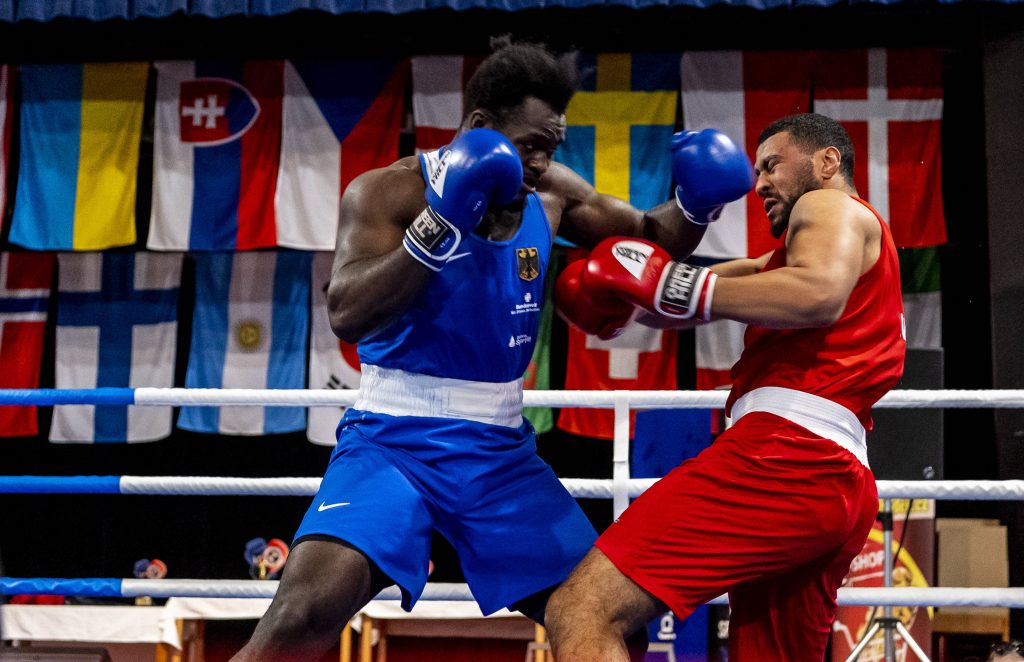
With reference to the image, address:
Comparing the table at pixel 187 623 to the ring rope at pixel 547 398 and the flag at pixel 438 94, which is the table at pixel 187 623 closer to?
the ring rope at pixel 547 398

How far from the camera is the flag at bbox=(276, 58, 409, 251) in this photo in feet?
22.6

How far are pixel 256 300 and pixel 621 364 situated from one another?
265 cm

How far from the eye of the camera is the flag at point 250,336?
725 centimetres

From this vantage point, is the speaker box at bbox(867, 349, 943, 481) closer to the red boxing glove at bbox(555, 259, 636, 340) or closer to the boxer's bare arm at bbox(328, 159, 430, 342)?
the red boxing glove at bbox(555, 259, 636, 340)

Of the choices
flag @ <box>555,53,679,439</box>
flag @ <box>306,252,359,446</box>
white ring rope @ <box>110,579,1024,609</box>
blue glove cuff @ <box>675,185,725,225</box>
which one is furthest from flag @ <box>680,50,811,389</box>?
blue glove cuff @ <box>675,185,725,225</box>

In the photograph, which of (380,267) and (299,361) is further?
(299,361)

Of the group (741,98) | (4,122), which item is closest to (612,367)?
(741,98)

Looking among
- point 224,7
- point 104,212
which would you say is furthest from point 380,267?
point 104,212

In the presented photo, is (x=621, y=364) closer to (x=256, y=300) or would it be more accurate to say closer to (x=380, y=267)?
(x=256, y=300)

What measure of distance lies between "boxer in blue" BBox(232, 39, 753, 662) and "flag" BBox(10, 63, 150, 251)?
17.4 feet

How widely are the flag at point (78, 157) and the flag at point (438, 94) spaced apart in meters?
1.95

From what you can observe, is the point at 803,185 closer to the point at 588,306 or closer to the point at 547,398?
the point at 588,306

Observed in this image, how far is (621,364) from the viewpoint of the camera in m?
7.09

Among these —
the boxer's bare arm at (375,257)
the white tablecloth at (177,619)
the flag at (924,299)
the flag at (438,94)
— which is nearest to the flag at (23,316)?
the white tablecloth at (177,619)
